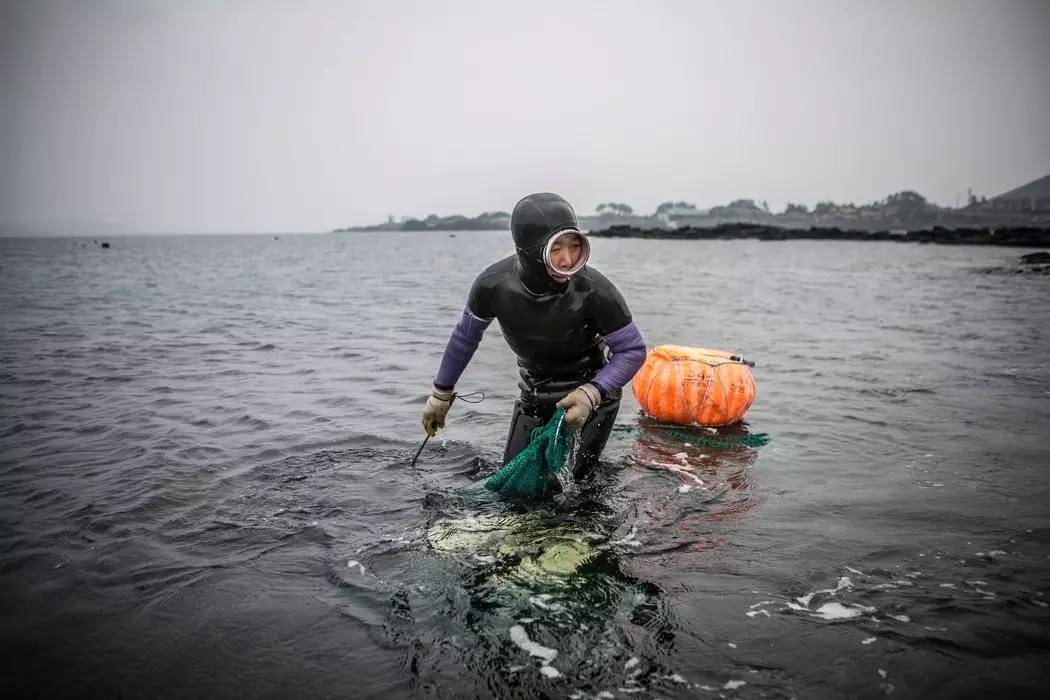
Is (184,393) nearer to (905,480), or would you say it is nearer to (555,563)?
(555,563)

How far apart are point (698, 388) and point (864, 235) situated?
165100mm

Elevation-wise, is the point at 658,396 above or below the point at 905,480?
above

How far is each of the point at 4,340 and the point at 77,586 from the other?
44.5 feet

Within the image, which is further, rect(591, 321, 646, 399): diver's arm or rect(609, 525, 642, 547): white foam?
rect(591, 321, 646, 399): diver's arm

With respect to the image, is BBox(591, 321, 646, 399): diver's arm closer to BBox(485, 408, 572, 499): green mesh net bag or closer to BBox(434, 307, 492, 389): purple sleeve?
BBox(485, 408, 572, 499): green mesh net bag

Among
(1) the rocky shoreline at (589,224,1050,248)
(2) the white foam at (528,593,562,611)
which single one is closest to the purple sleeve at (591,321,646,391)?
(2) the white foam at (528,593,562,611)

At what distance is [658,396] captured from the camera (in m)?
8.03

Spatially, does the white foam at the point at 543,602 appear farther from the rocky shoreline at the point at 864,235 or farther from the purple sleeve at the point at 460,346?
the rocky shoreline at the point at 864,235

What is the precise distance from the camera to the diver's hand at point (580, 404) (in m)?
4.83

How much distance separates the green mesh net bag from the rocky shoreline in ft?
317

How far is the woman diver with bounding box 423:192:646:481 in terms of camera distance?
4664 millimetres

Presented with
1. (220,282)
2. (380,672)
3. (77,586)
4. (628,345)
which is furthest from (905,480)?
(220,282)

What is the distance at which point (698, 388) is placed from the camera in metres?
7.82

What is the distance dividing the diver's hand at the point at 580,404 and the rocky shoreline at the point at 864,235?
9664 cm
